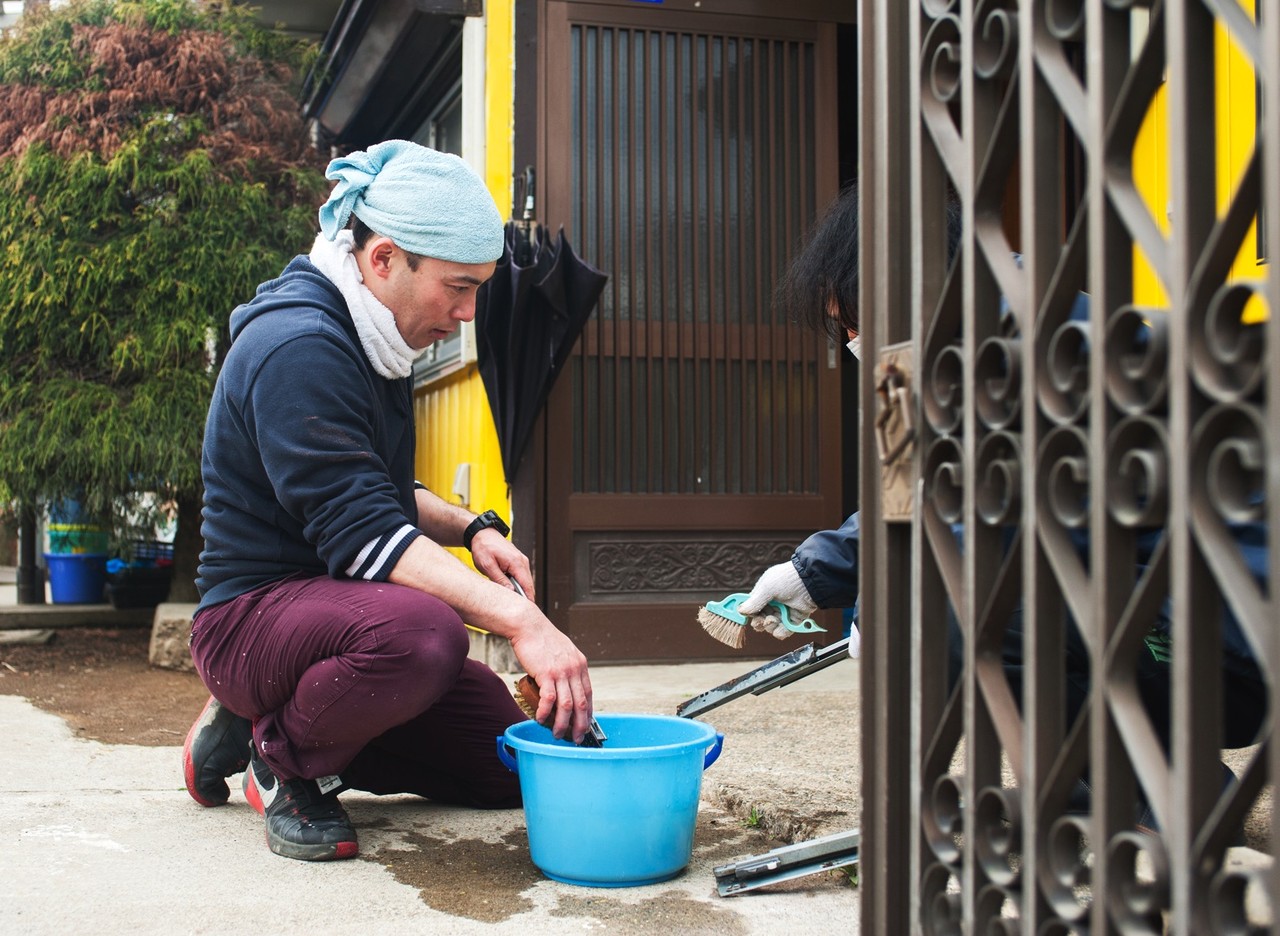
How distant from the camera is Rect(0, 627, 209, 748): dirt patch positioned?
4258mm

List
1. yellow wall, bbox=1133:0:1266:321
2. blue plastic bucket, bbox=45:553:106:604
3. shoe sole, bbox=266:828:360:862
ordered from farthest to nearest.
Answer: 1. blue plastic bucket, bbox=45:553:106:604
2. yellow wall, bbox=1133:0:1266:321
3. shoe sole, bbox=266:828:360:862

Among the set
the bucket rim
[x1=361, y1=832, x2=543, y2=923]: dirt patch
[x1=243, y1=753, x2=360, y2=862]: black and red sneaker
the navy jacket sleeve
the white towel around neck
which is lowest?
[x1=361, y1=832, x2=543, y2=923]: dirt patch

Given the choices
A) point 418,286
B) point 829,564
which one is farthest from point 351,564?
point 829,564

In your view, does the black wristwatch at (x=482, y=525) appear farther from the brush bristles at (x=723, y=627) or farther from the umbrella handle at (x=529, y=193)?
the umbrella handle at (x=529, y=193)

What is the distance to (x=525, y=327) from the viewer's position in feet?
16.8

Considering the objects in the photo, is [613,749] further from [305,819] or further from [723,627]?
[305,819]

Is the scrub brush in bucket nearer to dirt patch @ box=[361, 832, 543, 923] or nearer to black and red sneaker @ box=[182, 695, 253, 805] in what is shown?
dirt patch @ box=[361, 832, 543, 923]

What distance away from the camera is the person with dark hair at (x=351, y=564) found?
2475 mm

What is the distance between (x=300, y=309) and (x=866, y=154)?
1.42 meters

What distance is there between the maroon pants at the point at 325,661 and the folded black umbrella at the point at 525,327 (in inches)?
95.6

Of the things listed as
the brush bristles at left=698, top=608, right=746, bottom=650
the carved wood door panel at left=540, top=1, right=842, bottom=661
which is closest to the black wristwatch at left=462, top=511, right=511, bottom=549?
the brush bristles at left=698, top=608, right=746, bottom=650

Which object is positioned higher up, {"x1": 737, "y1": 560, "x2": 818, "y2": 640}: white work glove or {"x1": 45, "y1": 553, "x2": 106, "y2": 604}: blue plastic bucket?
{"x1": 737, "y1": 560, "x2": 818, "y2": 640}: white work glove

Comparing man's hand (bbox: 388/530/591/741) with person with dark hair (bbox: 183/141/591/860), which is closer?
man's hand (bbox: 388/530/591/741)

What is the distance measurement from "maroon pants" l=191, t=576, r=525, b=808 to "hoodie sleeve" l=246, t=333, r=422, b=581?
9 cm
